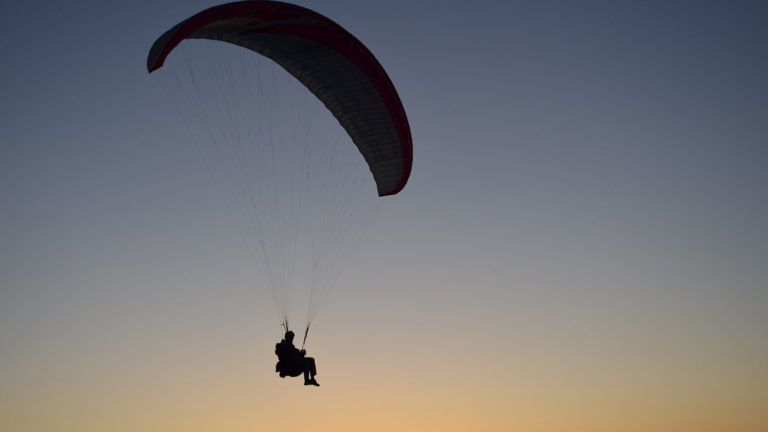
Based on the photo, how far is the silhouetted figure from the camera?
22.6 meters

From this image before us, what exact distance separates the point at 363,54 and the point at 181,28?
4653 mm

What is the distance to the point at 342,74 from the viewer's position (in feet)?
80.9

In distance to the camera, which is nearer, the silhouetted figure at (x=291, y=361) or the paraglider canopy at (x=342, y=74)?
the silhouetted figure at (x=291, y=361)

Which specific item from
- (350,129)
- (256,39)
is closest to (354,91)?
(350,129)

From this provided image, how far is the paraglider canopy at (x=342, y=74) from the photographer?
2378 cm

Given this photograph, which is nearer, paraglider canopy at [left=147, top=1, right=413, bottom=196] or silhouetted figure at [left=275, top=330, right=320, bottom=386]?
silhouetted figure at [left=275, top=330, right=320, bottom=386]

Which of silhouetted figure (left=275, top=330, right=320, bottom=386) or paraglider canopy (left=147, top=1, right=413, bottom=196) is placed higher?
paraglider canopy (left=147, top=1, right=413, bottom=196)

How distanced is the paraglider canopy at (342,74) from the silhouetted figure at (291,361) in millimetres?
5090

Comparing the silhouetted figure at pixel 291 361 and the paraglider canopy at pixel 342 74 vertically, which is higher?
the paraglider canopy at pixel 342 74

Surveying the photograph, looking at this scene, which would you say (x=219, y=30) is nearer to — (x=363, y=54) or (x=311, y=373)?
(x=363, y=54)

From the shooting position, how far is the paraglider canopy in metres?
23.8

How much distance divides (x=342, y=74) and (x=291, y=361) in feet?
22.4

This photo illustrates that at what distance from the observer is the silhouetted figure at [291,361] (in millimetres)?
22641

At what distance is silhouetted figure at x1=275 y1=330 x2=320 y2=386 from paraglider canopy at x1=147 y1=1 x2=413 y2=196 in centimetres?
509
